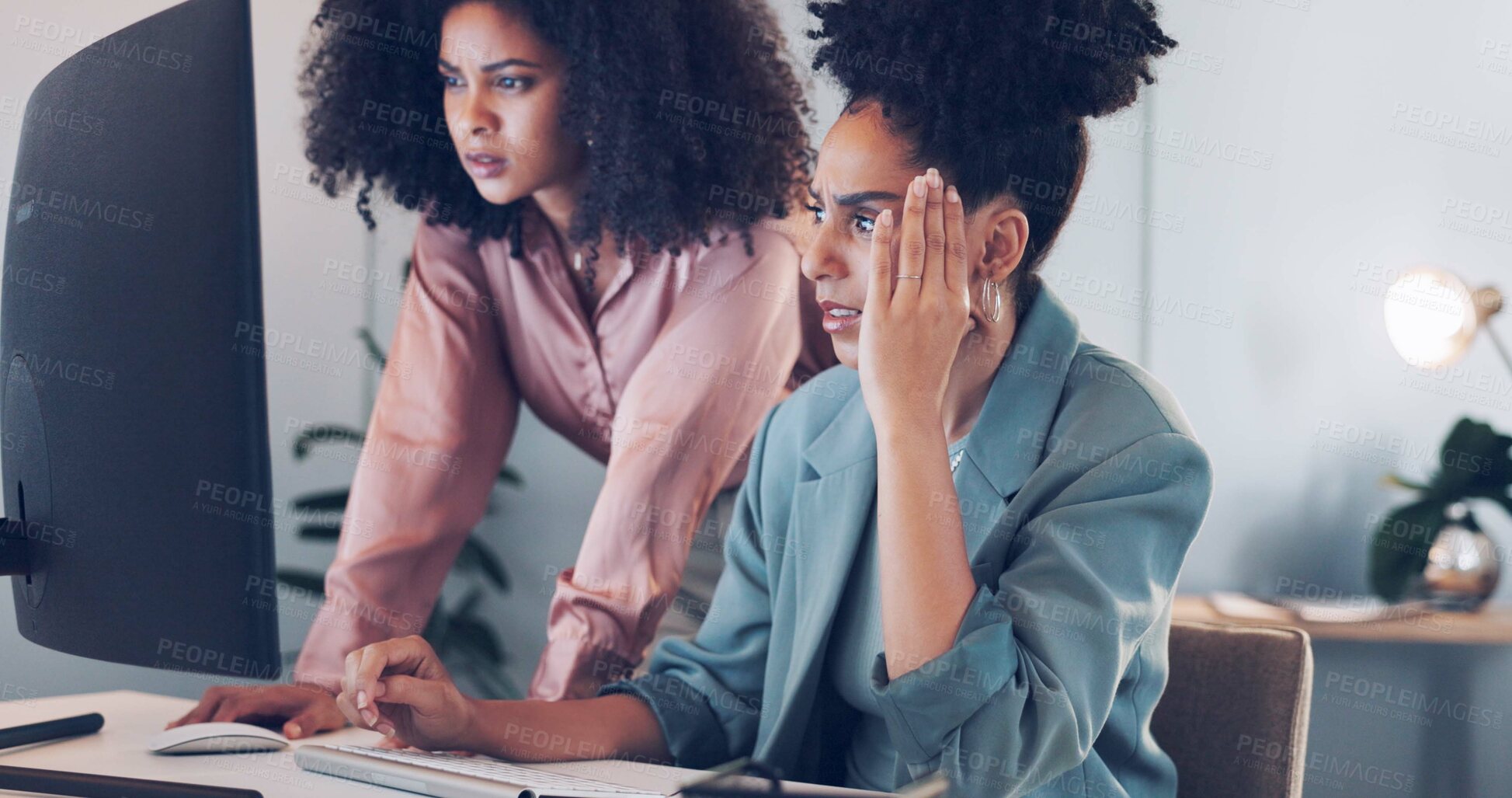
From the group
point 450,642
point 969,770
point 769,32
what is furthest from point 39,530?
point 769,32

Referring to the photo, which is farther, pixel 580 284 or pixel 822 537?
pixel 580 284

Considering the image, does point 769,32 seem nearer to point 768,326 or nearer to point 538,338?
point 768,326

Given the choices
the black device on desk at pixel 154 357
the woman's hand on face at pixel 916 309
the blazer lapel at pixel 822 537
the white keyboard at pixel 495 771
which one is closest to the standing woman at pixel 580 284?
the blazer lapel at pixel 822 537

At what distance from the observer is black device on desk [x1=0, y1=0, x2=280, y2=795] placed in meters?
0.76

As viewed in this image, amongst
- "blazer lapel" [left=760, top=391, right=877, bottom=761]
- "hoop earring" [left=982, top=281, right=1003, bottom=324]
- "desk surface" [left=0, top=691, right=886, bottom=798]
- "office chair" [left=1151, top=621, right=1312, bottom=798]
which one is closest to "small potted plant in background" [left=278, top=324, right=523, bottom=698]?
"desk surface" [left=0, top=691, right=886, bottom=798]

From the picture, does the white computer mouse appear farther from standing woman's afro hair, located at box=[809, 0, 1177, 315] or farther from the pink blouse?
standing woman's afro hair, located at box=[809, 0, 1177, 315]

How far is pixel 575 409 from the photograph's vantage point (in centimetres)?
167

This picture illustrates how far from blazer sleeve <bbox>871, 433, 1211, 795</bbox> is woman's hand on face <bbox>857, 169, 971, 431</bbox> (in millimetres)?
163

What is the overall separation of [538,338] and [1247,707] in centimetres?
110

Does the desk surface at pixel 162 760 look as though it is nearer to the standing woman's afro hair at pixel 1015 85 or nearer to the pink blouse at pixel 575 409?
A: the pink blouse at pixel 575 409

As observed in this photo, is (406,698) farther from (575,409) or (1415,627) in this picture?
(1415,627)

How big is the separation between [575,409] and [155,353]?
92cm

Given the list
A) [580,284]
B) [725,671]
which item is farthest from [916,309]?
[580,284]

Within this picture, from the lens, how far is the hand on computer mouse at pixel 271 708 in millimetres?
1250
